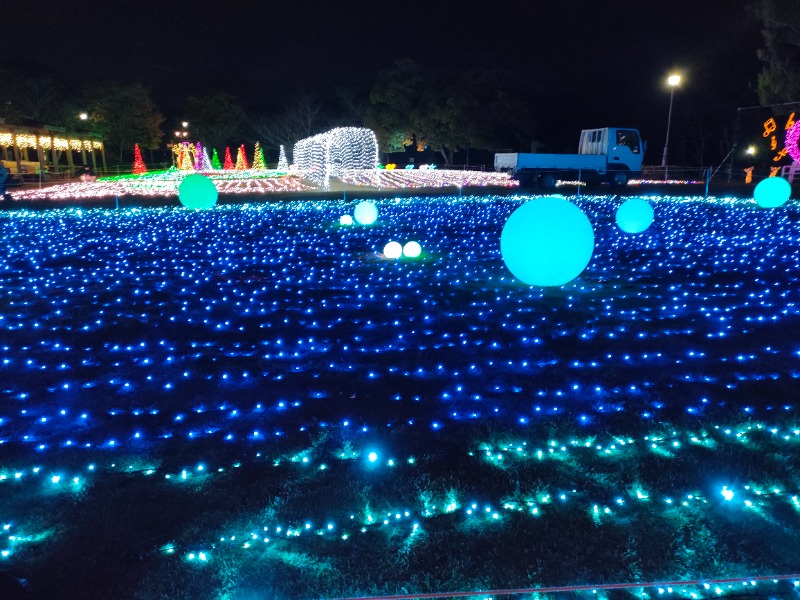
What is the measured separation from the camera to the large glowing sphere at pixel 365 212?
14961 mm

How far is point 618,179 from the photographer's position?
29453 mm

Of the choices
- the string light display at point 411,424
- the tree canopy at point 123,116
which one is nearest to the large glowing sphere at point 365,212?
Answer: the string light display at point 411,424

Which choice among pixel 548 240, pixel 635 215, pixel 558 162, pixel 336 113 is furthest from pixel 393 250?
pixel 336 113

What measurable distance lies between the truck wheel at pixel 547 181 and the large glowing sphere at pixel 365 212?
1666 cm

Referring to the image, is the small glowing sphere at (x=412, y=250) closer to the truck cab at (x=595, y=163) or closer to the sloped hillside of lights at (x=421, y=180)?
the truck cab at (x=595, y=163)

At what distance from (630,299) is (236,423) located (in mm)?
5515

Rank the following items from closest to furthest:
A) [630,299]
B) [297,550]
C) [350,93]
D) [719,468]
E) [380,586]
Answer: [380,586]
[297,550]
[719,468]
[630,299]
[350,93]

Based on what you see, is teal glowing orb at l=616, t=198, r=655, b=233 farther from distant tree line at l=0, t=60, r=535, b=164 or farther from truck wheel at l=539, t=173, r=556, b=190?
distant tree line at l=0, t=60, r=535, b=164

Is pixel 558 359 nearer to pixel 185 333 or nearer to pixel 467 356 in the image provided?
pixel 467 356

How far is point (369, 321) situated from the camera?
7109 millimetres

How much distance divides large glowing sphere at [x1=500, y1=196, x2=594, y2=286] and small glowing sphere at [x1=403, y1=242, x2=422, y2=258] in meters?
3.71

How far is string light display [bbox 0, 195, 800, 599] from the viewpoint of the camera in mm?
3072

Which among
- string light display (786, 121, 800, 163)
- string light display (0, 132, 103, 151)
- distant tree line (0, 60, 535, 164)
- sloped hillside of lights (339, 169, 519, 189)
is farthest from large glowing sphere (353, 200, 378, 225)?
distant tree line (0, 60, 535, 164)

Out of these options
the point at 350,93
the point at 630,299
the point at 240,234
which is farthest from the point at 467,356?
the point at 350,93
